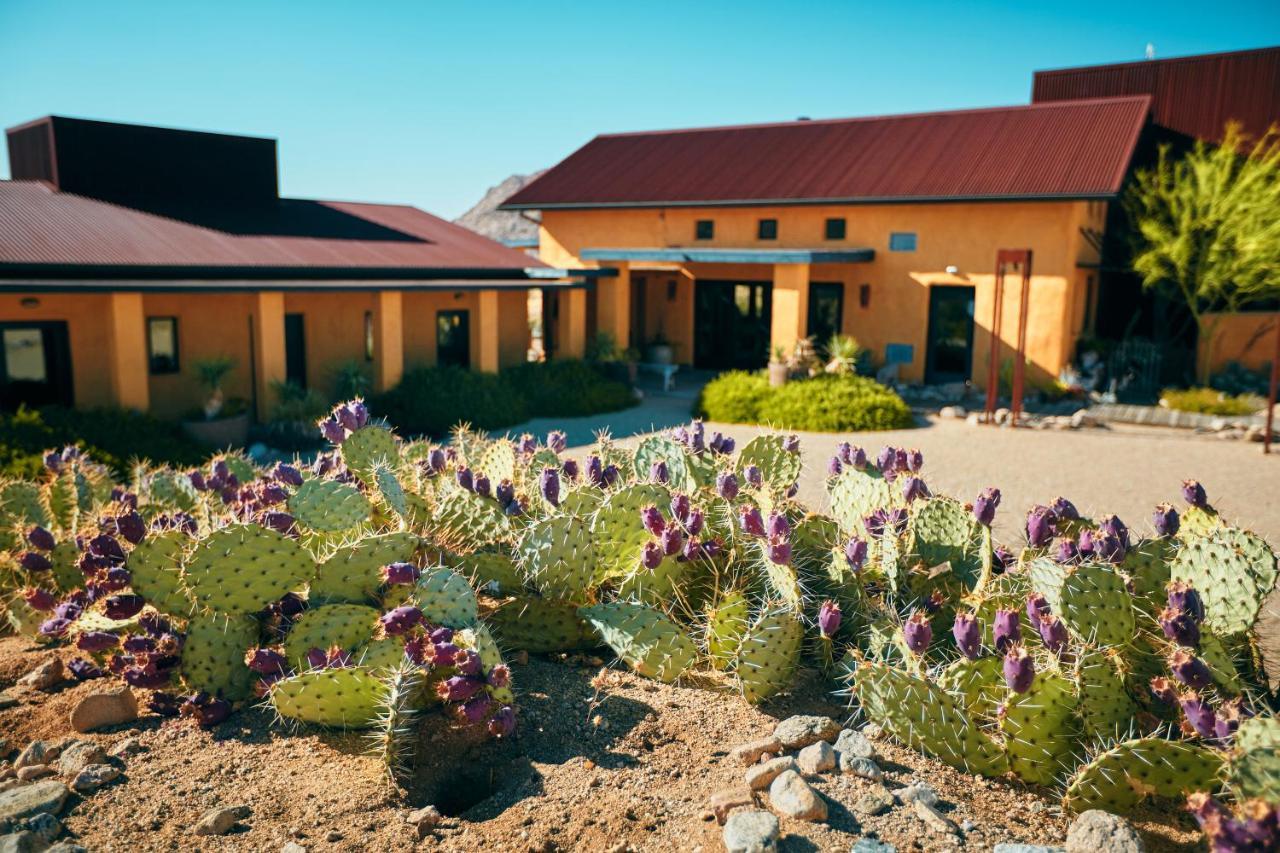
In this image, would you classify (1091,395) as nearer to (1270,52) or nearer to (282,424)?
(1270,52)

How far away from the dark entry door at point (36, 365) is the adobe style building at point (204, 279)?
0.02 metres

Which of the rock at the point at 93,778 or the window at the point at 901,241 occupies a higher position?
the window at the point at 901,241

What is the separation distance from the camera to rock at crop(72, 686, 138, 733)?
4781 mm

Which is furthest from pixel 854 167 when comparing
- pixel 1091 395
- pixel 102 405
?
pixel 102 405

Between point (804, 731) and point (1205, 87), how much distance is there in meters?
26.5

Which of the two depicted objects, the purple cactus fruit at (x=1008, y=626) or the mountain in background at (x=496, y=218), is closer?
the purple cactus fruit at (x=1008, y=626)

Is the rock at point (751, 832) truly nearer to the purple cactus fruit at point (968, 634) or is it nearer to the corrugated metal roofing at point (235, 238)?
the purple cactus fruit at point (968, 634)

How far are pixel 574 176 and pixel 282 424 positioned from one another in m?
14.0

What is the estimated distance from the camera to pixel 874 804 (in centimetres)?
397

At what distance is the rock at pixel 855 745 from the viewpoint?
4305mm

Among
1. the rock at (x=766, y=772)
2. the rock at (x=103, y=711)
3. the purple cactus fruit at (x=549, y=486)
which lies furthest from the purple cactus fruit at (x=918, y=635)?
the rock at (x=103, y=711)

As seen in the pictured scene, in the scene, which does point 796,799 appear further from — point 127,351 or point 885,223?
point 885,223

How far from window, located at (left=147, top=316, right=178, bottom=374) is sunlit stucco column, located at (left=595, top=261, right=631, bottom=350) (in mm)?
10327

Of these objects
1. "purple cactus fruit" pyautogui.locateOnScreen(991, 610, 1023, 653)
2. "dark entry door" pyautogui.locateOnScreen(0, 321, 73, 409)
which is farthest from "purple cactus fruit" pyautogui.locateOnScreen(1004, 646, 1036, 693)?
"dark entry door" pyautogui.locateOnScreen(0, 321, 73, 409)
